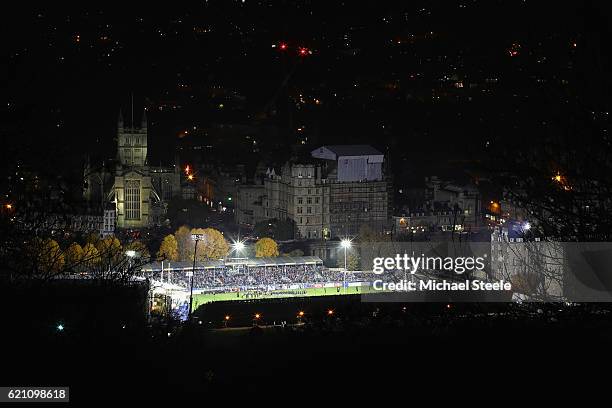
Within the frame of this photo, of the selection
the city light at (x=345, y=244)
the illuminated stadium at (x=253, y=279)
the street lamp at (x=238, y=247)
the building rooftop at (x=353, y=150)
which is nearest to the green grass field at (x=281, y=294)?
the illuminated stadium at (x=253, y=279)

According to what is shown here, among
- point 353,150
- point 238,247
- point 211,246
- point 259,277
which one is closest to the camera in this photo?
point 259,277

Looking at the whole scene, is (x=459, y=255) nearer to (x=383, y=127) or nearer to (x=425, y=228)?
(x=425, y=228)

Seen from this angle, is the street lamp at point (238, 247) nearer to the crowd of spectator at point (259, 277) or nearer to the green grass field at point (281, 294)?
the crowd of spectator at point (259, 277)

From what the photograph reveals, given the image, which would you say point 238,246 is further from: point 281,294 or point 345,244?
point 281,294

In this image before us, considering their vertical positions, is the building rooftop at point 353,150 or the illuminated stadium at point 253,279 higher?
the building rooftop at point 353,150

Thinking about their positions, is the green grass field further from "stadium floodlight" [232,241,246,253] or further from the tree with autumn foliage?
"stadium floodlight" [232,241,246,253]

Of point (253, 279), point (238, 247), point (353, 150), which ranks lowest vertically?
point (253, 279)

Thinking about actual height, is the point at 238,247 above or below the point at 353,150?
below

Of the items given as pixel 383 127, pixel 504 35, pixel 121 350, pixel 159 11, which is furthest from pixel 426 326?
pixel 159 11

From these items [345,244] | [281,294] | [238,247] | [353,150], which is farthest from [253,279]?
[353,150]
